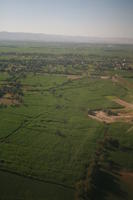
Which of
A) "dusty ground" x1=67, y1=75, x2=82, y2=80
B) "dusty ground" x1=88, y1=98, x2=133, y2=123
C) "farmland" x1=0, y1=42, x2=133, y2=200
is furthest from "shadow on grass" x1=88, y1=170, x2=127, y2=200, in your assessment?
"dusty ground" x1=67, y1=75, x2=82, y2=80

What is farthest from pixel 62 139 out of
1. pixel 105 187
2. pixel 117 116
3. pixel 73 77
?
pixel 73 77

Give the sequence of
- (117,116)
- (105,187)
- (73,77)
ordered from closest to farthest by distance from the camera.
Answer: (105,187)
(117,116)
(73,77)

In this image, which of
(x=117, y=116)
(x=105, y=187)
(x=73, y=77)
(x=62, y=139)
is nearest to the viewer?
(x=105, y=187)

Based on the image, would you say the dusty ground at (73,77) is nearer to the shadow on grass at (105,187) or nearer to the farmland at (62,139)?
the farmland at (62,139)

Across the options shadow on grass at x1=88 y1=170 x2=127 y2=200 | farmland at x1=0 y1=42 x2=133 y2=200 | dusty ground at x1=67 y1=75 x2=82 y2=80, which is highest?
dusty ground at x1=67 y1=75 x2=82 y2=80

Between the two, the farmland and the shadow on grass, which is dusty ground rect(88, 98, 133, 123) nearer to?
the farmland

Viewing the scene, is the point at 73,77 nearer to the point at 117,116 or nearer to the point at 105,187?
the point at 117,116

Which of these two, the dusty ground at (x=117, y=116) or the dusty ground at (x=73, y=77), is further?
the dusty ground at (x=73, y=77)

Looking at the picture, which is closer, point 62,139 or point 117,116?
point 62,139

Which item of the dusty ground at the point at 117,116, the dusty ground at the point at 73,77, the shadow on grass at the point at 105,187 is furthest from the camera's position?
the dusty ground at the point at 73,77

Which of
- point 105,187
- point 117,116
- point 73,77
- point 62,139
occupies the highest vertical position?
point 73,77

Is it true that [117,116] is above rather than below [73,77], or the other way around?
below

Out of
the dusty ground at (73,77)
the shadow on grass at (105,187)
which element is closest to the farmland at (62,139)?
the shadow on grass at (105,187)
